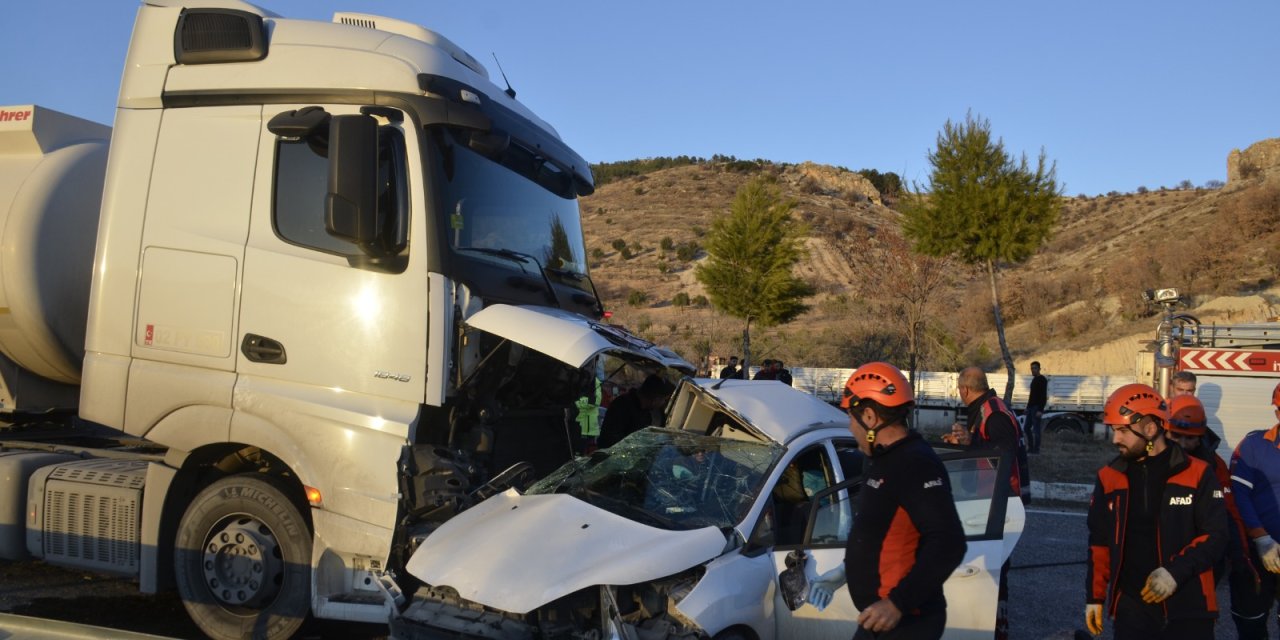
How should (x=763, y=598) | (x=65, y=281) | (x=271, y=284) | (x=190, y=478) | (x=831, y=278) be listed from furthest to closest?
(x=831, y=278)
(x=65, y=281)
(x=190, y=478)
(x=271, y=284)
(x=763, y=598)

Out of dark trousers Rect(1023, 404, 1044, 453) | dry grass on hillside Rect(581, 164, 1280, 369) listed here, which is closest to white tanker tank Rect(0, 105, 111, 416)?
dark trousers Rect(1023, 404, 1044, 453)

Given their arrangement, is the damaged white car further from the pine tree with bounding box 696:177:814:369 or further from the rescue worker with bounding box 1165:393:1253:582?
the pine tree with bounding box 696:177:814:369

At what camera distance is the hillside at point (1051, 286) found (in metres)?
30.4

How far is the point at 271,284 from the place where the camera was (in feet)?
16.8

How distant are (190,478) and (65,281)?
197 centimetres

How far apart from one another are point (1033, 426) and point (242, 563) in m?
15.1

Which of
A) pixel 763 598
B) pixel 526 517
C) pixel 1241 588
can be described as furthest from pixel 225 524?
pixel 1241 588

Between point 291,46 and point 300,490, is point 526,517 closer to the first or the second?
point 300,490

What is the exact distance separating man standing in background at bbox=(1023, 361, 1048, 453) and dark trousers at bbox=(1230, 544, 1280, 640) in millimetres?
12091

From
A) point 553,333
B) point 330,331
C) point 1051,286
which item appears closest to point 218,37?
point 330,331

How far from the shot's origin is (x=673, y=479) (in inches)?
195

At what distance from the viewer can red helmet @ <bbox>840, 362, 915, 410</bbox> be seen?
3387 millimetres

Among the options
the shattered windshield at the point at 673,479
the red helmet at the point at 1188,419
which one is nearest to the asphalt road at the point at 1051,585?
the red helmet at the point at 1188,419

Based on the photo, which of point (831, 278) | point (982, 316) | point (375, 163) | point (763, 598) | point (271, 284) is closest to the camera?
point (763, 598)
